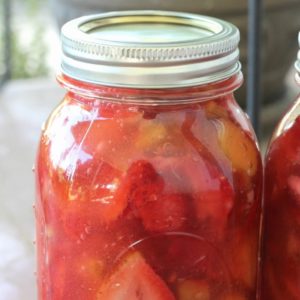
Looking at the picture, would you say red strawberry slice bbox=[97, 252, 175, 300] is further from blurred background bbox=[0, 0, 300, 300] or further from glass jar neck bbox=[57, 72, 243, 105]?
blurred background bbox=[0, 0, 300, 300]

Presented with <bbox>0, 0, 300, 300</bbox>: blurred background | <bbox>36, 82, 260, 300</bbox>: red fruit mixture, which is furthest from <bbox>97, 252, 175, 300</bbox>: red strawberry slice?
<bbox>0, 0, 300, 300</bbox>: blurred background

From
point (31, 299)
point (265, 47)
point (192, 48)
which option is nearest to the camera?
point (192, 48)

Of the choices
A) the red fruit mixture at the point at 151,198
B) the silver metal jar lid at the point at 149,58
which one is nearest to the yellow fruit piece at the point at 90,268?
the red fruit mixture at the point at 151,198

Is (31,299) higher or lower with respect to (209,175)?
lower

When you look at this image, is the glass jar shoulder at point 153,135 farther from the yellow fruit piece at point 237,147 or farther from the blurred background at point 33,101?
the blurred background at point 33,101

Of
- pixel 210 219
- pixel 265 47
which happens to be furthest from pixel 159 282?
pixel 265 47

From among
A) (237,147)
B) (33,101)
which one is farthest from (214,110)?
(33,101)

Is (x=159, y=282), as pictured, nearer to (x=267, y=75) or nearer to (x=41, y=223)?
(x=41, y=223)
